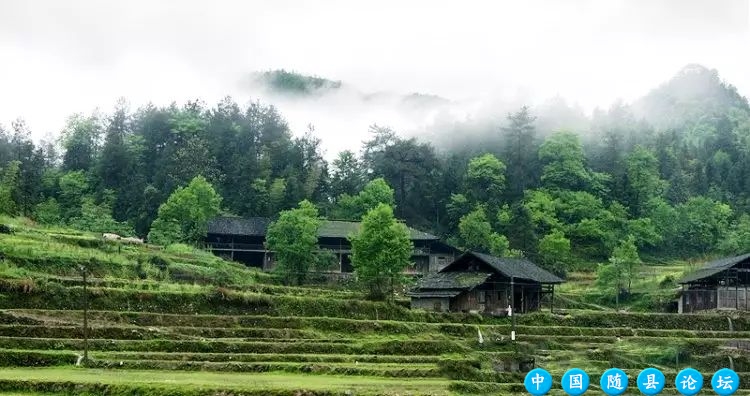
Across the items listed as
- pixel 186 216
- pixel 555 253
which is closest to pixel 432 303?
pixel 555 253

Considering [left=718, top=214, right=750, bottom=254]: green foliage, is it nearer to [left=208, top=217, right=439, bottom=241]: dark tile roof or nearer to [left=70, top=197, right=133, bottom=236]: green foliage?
[left=208, top=217, right=439, bottom=241]: dark tile roof

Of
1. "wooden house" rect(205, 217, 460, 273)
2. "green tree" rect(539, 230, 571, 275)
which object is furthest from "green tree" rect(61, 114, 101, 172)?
"green tree" rect(539, 230, 571, 275)

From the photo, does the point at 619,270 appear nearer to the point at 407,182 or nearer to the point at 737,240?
the point at 737,240

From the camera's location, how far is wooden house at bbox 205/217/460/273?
80.6 m

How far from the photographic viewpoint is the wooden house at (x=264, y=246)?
80562 millimetres

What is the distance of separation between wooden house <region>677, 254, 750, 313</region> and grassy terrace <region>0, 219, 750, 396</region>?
4.65 m

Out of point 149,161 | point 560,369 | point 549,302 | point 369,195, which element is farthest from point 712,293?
point 149,161

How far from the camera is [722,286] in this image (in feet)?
223

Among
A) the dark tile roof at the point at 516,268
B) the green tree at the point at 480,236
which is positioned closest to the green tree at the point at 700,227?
the green tree at the point at 480,236

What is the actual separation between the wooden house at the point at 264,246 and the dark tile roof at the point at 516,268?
12732 millimetres

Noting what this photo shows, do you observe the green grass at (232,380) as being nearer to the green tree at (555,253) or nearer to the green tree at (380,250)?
the green tree at (380,250)

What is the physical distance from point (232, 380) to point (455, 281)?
30028 millimetres

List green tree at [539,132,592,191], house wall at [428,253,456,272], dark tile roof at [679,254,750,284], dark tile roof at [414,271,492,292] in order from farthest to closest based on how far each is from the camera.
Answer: green tree at [539,132,592,191] → house wall at [428,253,456,272] → dark tile roof at [679,254,750,284] → dark tile roof at [414,271,492,292]

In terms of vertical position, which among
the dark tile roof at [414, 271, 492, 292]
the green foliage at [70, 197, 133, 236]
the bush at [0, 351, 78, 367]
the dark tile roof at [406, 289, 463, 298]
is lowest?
the bush at [0, 351, 78, 367]
